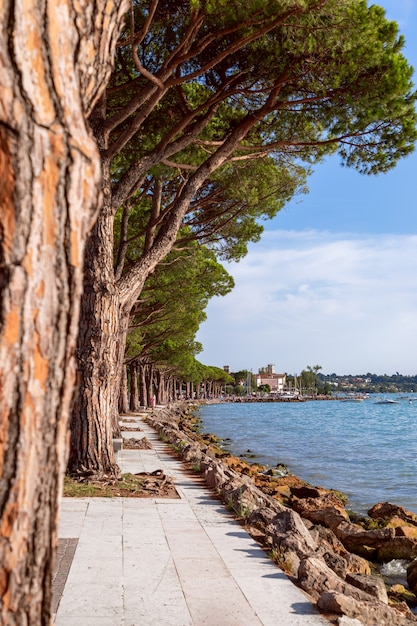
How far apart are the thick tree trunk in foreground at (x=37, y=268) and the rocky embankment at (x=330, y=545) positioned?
9.99 feet

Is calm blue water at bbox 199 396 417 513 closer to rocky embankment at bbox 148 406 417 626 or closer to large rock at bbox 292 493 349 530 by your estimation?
large rock at bbox 292 493 349 530

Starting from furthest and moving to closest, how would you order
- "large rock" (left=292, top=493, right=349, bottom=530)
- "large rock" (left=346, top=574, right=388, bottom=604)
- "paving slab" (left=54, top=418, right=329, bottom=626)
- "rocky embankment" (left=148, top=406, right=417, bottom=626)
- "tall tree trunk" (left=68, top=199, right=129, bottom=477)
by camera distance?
1. "large rock" (left=292, top=493, right=349, bottom=530)
2. "tall tree trunk" (left=68, top=199, right=129, bottom=477)
3. "large rock" (left=346, top=574, right=388, bottom=604)
4. "rocky embankment" (left=148, top=406, right=417, bottom=626)
5. "paving slab" (left=54, top=418, right=329, bottom=626)

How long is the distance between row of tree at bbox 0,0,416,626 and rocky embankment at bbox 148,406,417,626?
7.88ft

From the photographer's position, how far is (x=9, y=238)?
1.67m

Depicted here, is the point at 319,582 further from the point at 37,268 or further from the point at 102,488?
the point at 102,488

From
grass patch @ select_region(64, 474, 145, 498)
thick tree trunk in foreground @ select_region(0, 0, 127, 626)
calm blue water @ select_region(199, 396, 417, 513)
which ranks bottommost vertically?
calm blue water @ select_region(199, 396, 417, 513)

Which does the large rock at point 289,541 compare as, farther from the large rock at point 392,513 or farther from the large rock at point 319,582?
the large rock at point 392,513

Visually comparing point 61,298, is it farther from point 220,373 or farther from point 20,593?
point 220,373

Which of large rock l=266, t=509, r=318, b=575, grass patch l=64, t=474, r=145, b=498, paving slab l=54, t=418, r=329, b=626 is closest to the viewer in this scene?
paving slab l=54, t=418, r=329, b=626

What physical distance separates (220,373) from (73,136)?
108 meters

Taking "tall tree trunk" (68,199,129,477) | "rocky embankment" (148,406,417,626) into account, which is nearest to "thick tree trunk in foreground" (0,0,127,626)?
"rocky embankment" (148,406,417,626)

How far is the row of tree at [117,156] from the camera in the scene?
1.70m

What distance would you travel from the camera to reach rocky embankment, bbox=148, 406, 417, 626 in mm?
4656

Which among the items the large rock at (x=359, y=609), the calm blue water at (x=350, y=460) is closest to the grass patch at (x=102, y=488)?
the large rock at (x=359, y=609)
